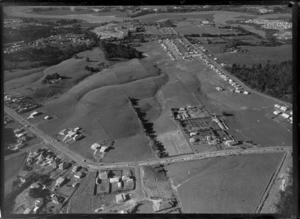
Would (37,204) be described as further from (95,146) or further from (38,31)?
(38,31)

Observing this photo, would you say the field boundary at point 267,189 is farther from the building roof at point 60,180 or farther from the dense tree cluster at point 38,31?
the dense tree cluster at point 38,31

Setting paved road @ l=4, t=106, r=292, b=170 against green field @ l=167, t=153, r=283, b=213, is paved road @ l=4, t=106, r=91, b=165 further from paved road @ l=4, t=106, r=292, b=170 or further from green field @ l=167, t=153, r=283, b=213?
green field @ l=167, t=153, r=283, b=213

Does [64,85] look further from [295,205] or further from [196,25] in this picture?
[295,205]

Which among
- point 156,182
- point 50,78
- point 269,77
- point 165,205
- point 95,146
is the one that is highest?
point 50,78

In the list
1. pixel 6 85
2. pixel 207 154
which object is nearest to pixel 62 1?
pixel 6 85

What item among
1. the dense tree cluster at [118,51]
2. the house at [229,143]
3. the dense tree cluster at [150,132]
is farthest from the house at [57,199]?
the dense tree cluster at [118,51]

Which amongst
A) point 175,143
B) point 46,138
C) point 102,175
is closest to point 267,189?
point 175,143
